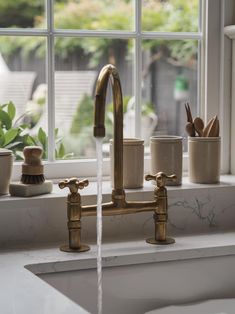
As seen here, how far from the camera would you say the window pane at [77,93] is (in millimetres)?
1961

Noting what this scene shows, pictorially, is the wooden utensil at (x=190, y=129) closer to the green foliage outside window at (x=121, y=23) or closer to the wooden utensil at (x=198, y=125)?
the wooden utensil at (x=198, y=125)

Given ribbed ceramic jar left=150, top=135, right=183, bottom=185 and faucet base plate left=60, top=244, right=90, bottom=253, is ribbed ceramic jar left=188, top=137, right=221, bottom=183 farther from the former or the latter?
faucet base plate left=60, top=244, right=90, bottom=253

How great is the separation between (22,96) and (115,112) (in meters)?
0.50

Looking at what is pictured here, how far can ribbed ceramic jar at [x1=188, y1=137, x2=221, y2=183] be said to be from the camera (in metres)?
1.80

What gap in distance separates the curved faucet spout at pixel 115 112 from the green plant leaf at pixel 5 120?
40 cm

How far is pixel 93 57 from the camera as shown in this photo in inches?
89.5

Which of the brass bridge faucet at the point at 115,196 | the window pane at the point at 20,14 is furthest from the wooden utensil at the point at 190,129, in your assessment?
the window pane at the point at 20,14

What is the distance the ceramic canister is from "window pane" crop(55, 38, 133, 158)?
0.32 meters

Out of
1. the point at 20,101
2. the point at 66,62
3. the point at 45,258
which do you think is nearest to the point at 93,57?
the point at 66,62

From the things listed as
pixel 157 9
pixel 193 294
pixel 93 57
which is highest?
pixel 157 9

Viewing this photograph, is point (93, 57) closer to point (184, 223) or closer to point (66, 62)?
point (66, 62)

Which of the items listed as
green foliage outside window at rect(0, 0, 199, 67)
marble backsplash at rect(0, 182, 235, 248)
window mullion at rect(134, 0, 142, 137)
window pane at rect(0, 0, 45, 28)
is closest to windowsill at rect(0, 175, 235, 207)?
marble backsplash at rect(0, 182, 235, 248)

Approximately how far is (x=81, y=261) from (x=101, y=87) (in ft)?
1.32

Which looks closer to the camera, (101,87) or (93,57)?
(101,87)
